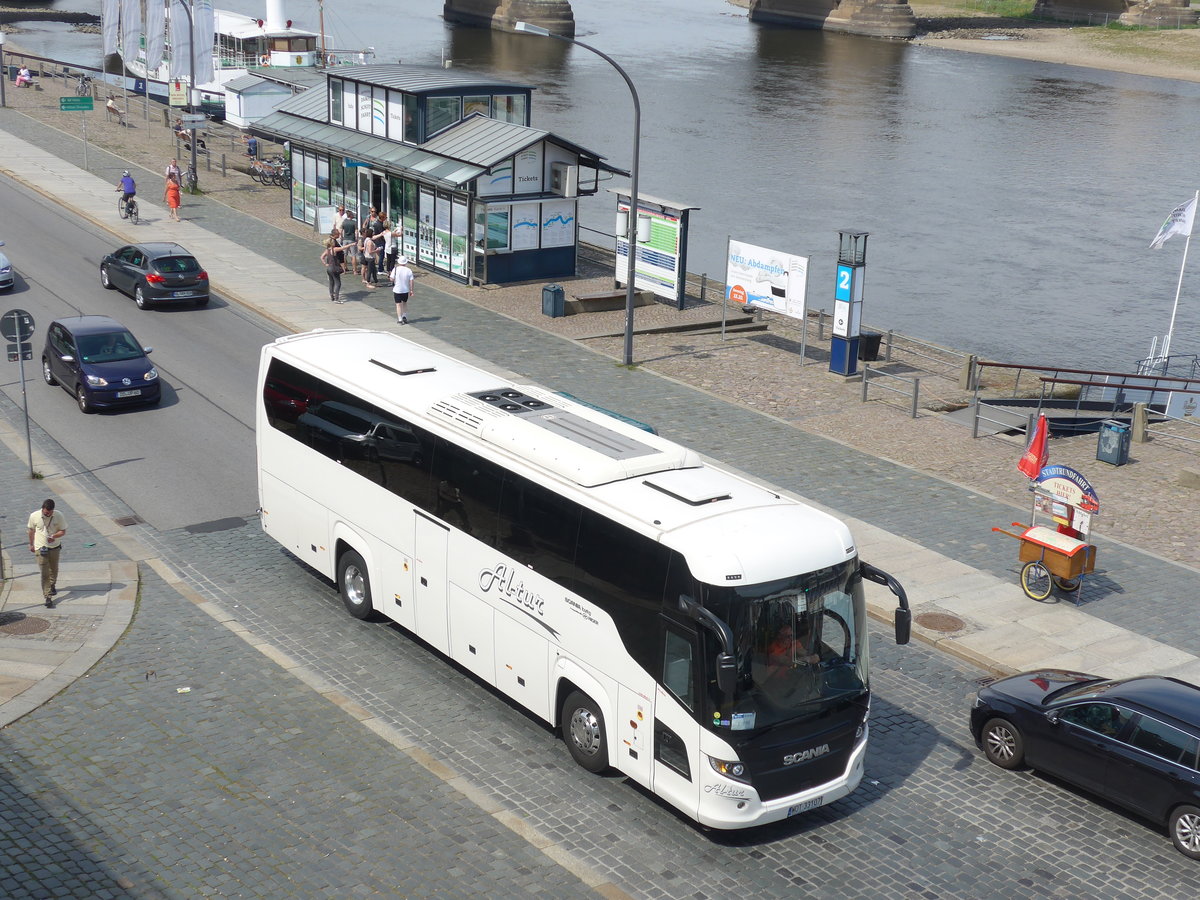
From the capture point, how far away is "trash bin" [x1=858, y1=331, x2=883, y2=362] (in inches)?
1246

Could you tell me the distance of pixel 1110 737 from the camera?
13609mm

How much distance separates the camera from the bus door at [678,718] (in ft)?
40.5

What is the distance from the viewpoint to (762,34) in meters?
135

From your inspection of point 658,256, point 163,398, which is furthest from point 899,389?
point 163,398

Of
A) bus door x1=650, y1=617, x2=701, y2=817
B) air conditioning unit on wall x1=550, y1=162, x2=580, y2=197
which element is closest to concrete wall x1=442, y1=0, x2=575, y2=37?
air conditioning unit on wall x1=550, y1=162, x2=580, y2=197

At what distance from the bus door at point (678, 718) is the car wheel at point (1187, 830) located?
4.71 m

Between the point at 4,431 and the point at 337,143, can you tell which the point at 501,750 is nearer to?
the point at 4,431

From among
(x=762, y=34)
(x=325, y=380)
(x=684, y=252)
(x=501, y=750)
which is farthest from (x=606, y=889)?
(x=762, y=34)

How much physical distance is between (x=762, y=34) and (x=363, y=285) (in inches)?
4212

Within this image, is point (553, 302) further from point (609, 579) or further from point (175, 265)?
point (609, 579)

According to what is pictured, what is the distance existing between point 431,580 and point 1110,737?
7.63m

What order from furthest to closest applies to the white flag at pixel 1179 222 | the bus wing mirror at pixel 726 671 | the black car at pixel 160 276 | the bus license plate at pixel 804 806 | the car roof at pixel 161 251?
the white flag at pixel 1179 222
the car roof at pixel 161 251
the black car at pixel 160 276
the bus license plate at pixel 804 806
the bus wing mirror at pixel 726 671

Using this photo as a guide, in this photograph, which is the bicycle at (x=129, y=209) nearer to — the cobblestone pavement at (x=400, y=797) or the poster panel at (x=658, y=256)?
the poster panel at (x=658, y=256)

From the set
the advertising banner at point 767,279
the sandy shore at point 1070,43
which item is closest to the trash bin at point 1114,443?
the advertising banner at point 767,279
